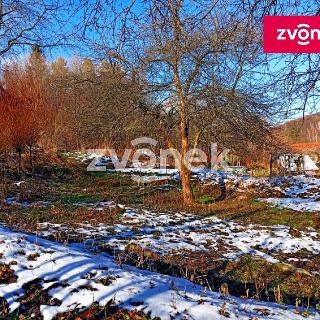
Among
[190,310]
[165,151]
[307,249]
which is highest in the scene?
[165,151]

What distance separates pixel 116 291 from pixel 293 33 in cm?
306

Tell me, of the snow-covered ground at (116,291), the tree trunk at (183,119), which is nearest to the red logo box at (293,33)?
the snow-covered ground at (116,291)

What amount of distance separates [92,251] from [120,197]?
681 cm

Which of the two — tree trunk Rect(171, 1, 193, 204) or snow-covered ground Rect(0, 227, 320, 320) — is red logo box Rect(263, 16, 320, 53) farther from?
tree trunk Rect(171, 1, 193, 204)

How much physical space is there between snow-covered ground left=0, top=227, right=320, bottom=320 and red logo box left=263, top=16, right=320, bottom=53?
2552 millimetres

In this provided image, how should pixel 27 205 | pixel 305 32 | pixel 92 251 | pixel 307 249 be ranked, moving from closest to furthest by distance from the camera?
pixel 305 32 < pixel 92 251 < pixel 307 249 < pixel 27 205

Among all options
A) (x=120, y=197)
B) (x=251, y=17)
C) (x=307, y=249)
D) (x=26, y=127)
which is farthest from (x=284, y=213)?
(x=26, y=127)

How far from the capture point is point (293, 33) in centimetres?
396

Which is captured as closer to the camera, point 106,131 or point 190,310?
point 190,310

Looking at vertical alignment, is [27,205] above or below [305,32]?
below

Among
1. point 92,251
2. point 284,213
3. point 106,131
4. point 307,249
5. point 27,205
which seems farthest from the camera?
point 106,131

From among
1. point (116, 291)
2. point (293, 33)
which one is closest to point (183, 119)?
point (293, 33)

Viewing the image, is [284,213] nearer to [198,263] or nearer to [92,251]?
[198,263]

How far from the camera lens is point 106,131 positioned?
11.3 meters
